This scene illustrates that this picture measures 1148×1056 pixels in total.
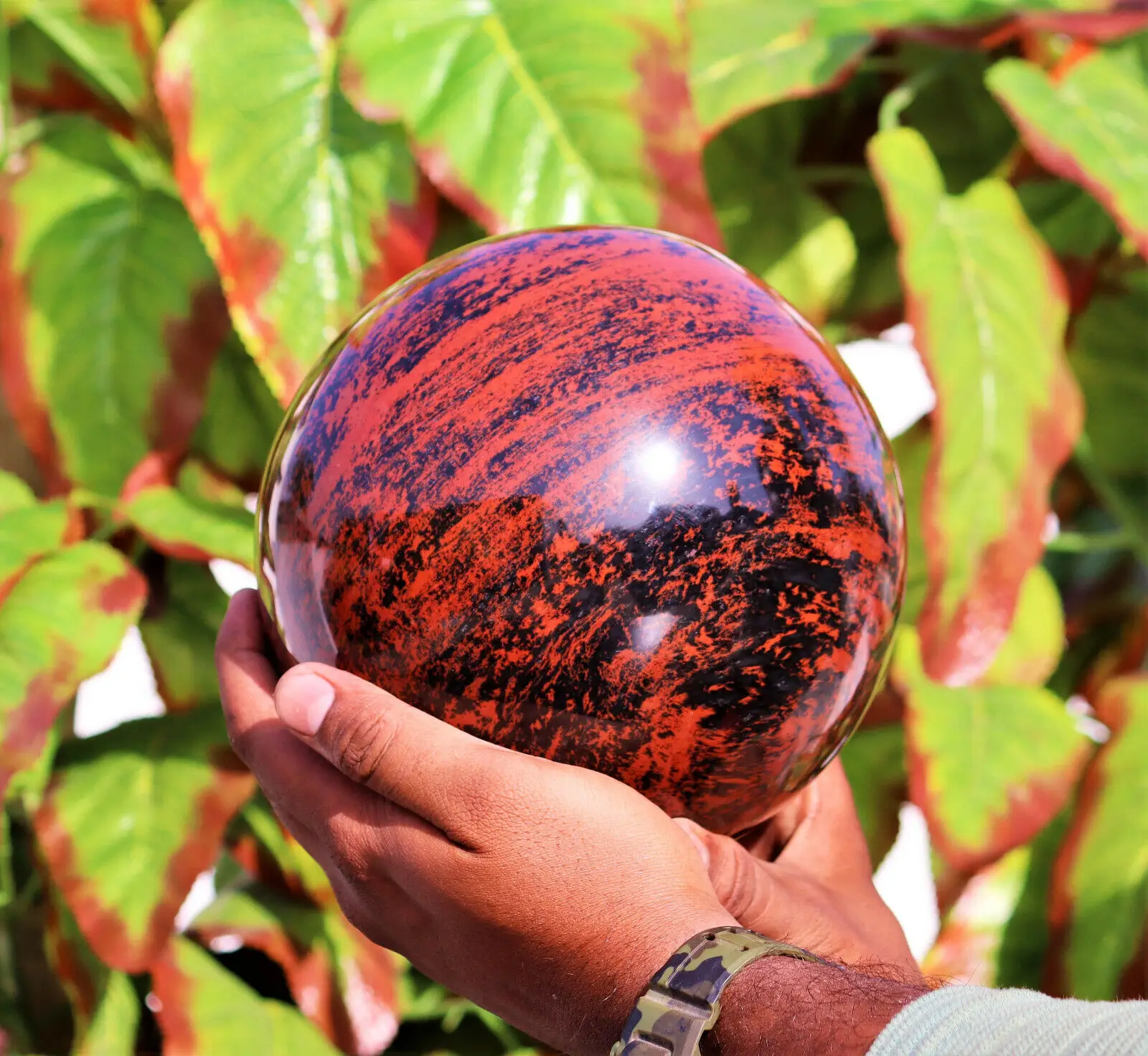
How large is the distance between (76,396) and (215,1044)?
66 cm

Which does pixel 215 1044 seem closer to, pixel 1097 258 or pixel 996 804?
pixel 996 804

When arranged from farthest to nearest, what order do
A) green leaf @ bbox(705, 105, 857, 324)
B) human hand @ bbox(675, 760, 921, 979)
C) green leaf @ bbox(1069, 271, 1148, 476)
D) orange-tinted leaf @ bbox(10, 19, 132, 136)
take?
1. green leaf @ bbox(1069, 271, 1148, 476)
2. green leaf @ bbox(705, 105, 857, 324)
3. orange-tinted leaf @ bbox(10, 19, 132, 136)
4. human hand @ bbox(675, 760, 921, 979)

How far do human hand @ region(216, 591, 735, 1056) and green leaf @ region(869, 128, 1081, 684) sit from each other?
24.7 inches

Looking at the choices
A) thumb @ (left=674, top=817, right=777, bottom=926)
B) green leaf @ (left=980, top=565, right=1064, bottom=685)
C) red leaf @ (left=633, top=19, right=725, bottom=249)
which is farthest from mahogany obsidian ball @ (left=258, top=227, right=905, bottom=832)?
green leaf @ (left=980, top=565, right=1064, bottom=685)

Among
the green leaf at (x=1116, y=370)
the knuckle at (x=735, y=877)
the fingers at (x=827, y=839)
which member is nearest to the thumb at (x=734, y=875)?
the knuckle at (x=735, y=877)

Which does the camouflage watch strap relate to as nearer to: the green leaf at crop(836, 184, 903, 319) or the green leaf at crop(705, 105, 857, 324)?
the green leaf at crop(705, 105, 857, 324)

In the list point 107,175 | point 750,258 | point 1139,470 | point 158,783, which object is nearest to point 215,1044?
point 158,783

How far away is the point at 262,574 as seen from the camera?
80 cm

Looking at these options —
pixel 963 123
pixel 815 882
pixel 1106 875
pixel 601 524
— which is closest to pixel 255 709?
pixel 601 524

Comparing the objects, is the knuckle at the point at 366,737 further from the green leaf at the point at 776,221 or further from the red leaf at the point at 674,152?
the green leaf at the point at 776,221

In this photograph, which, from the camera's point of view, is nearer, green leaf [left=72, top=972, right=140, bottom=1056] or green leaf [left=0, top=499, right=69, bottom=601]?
green leaf [left=0, top=499, right=69, bottom=601]

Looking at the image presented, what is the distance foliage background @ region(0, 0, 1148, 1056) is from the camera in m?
1.21

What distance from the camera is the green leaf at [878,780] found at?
157cm

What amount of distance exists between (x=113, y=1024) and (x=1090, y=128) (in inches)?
53.1
